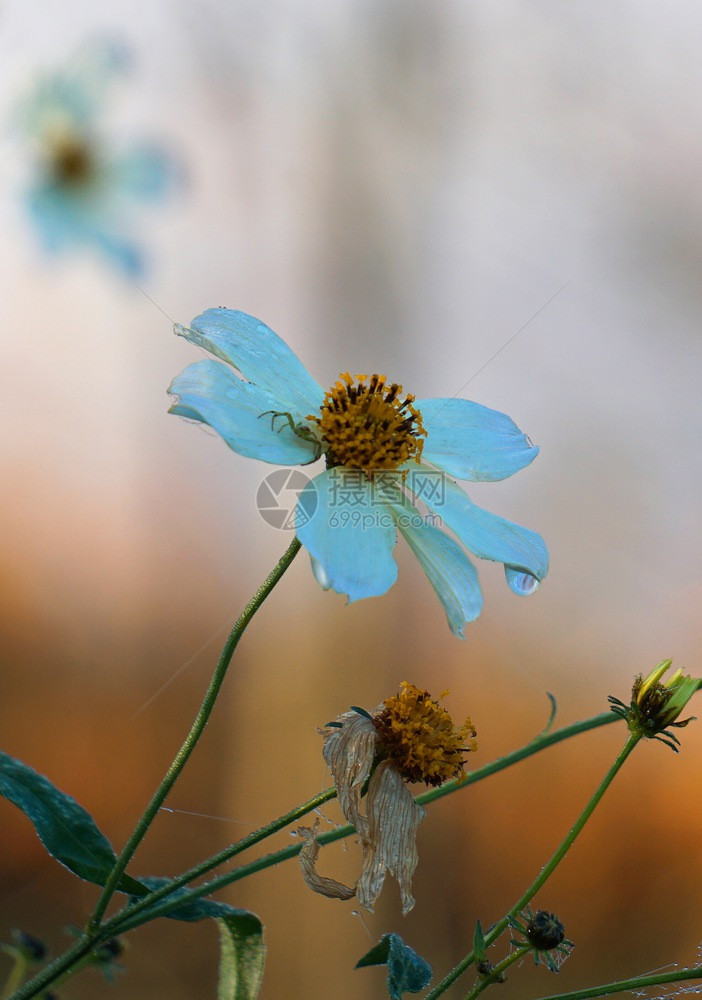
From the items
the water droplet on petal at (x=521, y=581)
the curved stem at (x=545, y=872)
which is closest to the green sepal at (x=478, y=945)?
the curved stem at (x=545, y=872)

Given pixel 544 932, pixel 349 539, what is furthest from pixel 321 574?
pixel 544 932

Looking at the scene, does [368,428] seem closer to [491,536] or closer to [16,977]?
[491,536]

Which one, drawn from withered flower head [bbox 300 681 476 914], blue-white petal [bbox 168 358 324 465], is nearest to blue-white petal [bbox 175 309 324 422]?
blue-white petal [bbox 168 358 324 465]

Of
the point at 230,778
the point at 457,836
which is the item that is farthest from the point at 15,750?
the point at 457,836

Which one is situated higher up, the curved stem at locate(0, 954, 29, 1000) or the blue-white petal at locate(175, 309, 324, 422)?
the blue-white petal at locate(175, 309, 324, 422)

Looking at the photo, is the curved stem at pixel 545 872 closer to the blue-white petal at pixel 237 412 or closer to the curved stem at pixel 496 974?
the curved stem at pixel 496 974

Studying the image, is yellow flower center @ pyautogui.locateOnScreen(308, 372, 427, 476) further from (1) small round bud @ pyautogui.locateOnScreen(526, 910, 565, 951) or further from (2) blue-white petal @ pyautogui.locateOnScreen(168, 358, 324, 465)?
(1) small round bud @ pyautogui.locateOnScreen(526, 910, 565, 951)
